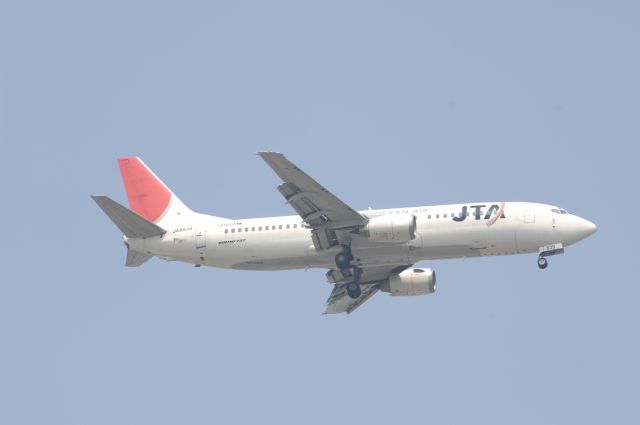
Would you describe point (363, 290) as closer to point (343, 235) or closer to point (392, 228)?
point (343, 235)

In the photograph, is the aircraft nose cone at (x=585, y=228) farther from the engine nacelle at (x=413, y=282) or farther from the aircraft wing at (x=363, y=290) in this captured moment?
the aircraft wing at (x=363, y=290)

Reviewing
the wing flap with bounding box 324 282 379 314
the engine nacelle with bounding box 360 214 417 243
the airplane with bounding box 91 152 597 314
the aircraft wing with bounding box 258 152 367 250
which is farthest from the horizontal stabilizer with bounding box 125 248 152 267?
the engine nacelle with bounding box 360 214 417 243

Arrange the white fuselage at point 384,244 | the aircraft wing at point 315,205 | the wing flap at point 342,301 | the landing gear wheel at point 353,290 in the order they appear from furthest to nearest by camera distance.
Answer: the wing flap at point 342,301 → the landing gear wheel at point 353,290 → the white fuselage at point 384,244 → the aircraft wing at point 315,205

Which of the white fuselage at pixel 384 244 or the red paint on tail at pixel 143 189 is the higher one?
the red paint on tail at pixel 143 189

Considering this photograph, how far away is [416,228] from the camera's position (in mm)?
69562

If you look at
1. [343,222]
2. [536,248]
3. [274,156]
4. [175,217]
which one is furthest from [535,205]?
[175,217]

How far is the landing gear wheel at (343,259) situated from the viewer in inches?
2768

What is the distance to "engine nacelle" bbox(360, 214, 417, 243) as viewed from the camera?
224 feet

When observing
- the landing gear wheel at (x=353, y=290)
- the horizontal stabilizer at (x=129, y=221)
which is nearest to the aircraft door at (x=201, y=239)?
the horizontal stabilizer at (x=129, y=221)

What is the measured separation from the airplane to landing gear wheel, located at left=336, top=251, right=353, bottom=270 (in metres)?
0.05

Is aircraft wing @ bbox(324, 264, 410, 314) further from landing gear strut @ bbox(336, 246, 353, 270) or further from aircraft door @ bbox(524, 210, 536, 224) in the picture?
aircraft door @ bbox(524, 210, 536, 224)

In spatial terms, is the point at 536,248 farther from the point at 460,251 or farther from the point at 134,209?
the point at 134,209

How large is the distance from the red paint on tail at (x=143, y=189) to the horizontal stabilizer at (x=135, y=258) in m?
3.24

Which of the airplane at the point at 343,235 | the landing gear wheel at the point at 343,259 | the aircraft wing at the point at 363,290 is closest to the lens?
the airplane at the point at 343,235
